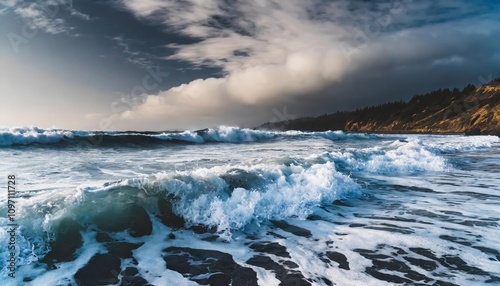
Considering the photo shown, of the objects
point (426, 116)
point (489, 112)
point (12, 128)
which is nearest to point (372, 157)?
point (12, 128)

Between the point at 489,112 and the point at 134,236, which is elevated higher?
the point at 489,112

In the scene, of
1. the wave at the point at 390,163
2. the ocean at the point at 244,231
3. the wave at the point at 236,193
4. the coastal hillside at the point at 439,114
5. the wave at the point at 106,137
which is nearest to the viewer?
the ocean at the point at 244,231

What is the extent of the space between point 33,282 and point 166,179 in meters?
3.54

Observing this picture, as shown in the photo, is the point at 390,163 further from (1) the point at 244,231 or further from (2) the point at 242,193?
(1) the point at 244,231

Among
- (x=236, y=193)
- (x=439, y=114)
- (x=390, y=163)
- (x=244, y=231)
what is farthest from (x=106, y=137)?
(x=439, y=114)

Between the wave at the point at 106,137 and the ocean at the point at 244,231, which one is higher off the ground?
the wave at the point at 106,137

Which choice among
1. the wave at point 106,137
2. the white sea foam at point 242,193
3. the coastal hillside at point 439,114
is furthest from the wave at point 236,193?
the coastal hillside at point 439,114

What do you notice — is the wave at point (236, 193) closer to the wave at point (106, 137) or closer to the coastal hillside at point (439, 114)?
the wave at point (106, 137)

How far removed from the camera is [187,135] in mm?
31750

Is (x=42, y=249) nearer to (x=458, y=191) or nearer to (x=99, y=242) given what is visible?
(x=99, y=242)

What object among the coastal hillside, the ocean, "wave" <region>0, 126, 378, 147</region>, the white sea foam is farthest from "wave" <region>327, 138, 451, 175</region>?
the coastal hillside

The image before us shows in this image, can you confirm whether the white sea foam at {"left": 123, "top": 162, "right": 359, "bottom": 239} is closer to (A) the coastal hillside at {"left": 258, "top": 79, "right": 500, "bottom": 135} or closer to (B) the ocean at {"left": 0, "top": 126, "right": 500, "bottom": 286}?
(B) the ocean at {"left": 0, "top": 126, "right": 500, "bottom": 286}

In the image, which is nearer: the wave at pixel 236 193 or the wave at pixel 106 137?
the wave at pixel 236 193

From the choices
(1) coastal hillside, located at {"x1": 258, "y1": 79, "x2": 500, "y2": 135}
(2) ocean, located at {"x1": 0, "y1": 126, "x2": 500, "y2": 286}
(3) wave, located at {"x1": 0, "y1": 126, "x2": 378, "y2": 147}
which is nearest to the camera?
(2) ocean, located at {"x1": 0, "y1": 126, "x2": 500, "y2": 286}
